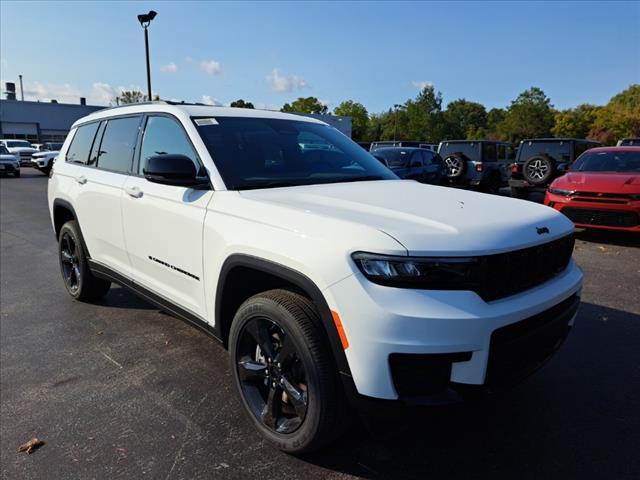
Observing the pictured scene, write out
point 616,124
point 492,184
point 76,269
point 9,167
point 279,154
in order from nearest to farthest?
point 279,154, point 76,269, point 492,184, point 9,167, point 616,124

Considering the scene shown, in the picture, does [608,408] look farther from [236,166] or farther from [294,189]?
[236,166]

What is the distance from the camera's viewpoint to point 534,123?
75.9m

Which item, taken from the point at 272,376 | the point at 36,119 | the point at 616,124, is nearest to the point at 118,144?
the point at 272,376

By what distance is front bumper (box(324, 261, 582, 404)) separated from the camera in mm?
1935

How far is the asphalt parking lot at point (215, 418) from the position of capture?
8.01 feet

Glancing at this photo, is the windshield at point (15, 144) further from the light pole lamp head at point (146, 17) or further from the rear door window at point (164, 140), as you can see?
the rear door window at point (164, 140)

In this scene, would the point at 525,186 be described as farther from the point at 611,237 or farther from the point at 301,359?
the point at 301,359

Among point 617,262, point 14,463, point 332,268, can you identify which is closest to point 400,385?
point 332,268

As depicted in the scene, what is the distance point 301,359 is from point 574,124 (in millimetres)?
84368

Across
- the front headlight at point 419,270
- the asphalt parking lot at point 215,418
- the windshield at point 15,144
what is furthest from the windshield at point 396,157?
the windshield at point 15,144

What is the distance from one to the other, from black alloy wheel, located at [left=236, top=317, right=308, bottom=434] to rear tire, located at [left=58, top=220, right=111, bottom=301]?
271 cm

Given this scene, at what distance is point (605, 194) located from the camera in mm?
7418

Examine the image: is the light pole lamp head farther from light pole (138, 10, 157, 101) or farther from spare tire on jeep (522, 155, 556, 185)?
spare tire on jeep (522, 155, 556, 185)

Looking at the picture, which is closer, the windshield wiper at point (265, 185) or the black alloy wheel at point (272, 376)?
the black alloy wheel at point (272, 376)
